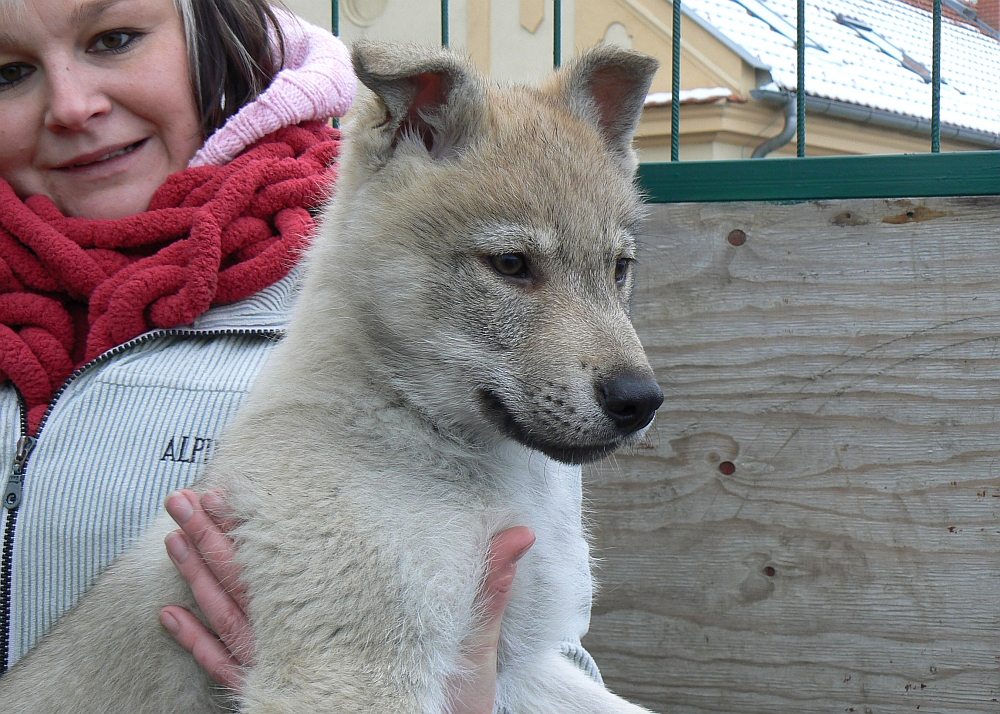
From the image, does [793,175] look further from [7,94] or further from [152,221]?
[7,94]

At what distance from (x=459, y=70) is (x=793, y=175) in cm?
190

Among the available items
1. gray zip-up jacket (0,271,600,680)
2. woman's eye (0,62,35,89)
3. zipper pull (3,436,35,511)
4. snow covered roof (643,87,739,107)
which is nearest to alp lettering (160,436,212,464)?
gray zip-up jacket (0,271,600,680)

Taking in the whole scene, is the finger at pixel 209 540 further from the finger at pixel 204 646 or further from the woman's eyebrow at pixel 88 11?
the woman's eyebrow at pixel 88 11

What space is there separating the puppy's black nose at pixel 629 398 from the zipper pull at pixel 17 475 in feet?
5.40

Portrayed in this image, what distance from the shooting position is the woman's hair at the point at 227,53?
2.87m

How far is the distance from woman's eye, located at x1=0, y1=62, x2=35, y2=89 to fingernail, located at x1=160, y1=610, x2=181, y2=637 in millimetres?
1699

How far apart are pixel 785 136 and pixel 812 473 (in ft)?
24.1

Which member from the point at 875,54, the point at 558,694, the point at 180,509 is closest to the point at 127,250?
the point at 180,509

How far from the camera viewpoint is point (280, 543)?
189cm

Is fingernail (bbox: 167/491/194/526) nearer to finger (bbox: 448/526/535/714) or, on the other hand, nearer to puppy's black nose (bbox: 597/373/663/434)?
finger (bbox: 448/526/535/714)

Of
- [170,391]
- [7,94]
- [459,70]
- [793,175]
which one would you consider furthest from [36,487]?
[793,175]

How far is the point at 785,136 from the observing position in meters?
9.96

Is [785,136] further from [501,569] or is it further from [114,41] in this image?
[501,569]

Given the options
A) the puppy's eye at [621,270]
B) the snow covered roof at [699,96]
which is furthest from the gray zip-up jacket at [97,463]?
the snow covered roof at [699,96]
